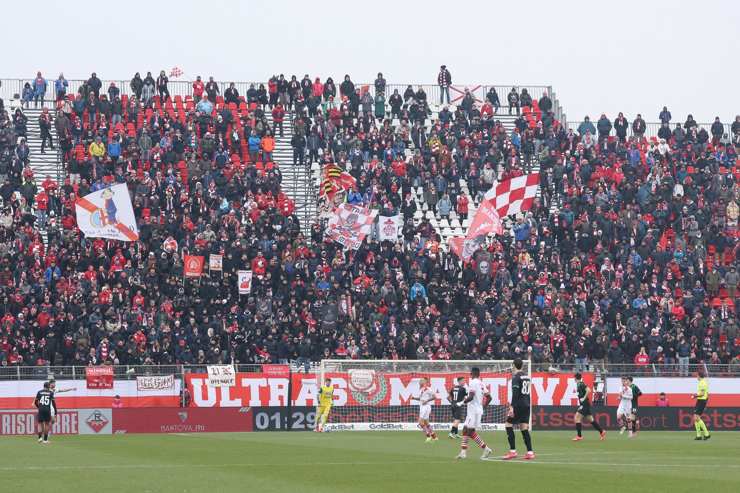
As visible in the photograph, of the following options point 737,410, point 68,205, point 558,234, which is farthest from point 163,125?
point 737,410

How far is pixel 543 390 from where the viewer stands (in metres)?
50.0

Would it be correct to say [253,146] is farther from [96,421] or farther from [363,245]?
[96,421]

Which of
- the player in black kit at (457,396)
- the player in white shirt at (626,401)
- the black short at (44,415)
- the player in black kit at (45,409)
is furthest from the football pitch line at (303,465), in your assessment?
the player in white shirt at (626,401)

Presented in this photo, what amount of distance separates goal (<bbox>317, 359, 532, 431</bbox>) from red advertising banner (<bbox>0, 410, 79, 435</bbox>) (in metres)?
8.77

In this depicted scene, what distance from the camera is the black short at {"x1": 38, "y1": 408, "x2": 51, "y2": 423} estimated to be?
131 feet

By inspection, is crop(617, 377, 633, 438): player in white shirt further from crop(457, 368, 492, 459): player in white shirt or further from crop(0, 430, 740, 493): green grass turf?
crop(457, 368, 492, 459): player in white shirt

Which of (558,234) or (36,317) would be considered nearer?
(36,317)

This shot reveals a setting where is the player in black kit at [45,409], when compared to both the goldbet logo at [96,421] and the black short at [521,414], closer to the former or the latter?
the goldbet logo at [96,421]

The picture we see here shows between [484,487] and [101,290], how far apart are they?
30701mm

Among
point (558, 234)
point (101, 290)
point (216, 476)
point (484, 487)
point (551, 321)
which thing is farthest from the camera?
point (558, 234)

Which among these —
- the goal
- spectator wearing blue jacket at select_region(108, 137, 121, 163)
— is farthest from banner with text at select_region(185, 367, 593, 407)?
spectator wearing blue jacket at select_region(108, 137, 121, 163)

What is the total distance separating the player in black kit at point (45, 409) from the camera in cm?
3966

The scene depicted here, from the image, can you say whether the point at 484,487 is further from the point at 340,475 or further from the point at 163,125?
the point at 163,125

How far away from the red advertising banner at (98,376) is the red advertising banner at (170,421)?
125 cm
